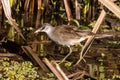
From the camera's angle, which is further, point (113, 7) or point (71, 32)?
point (71, 32)

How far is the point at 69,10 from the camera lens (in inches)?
278

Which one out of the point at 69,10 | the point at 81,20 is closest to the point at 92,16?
the point at 81,20

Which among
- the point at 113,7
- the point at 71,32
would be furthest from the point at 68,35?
the point at 113,7

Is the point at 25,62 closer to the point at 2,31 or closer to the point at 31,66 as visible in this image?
the point at 31,66

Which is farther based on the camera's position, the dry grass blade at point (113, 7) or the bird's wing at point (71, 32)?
the bird's wing at point (71, 32)

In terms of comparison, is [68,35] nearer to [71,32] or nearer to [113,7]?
[71,32]

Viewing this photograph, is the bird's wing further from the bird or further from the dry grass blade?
the dry grass blade

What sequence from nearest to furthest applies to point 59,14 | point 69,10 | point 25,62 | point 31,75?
point 31,75, point 25,62, point 69,10, point 59,14

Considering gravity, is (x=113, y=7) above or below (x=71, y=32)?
above

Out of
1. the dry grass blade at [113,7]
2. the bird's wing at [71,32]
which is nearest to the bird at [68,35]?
the bird's wing at [71,32]

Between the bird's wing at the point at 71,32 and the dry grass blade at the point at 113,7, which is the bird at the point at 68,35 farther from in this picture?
the dry grass blade at the point at 113,7

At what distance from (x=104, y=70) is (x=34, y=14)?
3.19 meters

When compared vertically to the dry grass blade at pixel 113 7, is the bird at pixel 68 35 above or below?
below

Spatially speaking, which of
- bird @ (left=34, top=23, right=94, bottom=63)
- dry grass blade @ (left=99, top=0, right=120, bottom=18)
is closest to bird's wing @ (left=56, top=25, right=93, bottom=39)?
→ bird @ (left=34, top=23, right=94, bottom=63)
